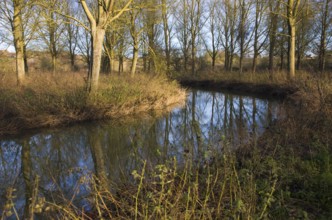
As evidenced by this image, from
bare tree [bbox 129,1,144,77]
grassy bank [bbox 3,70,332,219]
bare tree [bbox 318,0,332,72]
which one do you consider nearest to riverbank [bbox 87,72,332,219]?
grassy bank [bbox 3,70,332,219]

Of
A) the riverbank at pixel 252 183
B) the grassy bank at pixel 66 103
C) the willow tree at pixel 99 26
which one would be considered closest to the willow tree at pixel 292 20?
the riverbank at pixel 252 183

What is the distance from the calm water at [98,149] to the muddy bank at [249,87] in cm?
562

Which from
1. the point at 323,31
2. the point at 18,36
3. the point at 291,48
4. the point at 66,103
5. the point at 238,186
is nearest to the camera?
the point at 238,186

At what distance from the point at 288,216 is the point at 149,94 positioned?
10.9m

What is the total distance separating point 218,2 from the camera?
1126 inches

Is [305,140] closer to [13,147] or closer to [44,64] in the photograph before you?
[13,147]

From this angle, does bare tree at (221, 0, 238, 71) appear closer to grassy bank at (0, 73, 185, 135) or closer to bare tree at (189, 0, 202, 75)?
bare tree at (189, 0, 202, 75)

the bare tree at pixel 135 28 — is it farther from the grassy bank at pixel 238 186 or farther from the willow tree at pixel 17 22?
the grassy bank at pixel 238 186

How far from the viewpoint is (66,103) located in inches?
399

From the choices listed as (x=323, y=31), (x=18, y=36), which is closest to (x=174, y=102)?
(x=18, y=36)

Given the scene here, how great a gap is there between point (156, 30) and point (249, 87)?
12.5 m

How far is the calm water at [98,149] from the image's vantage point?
15.4ft

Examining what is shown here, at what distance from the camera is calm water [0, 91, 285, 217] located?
470 centimetres

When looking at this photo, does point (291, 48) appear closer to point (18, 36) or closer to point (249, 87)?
point (249, 87)
